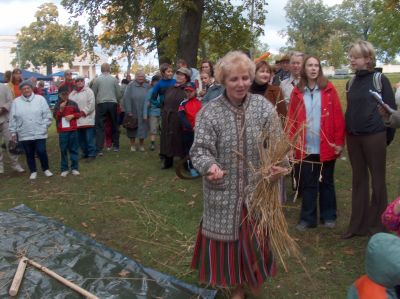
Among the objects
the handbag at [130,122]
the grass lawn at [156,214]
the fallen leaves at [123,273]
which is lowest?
the grass lawn at [156,214]

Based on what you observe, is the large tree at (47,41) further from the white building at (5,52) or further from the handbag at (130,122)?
the white building at (5,52)

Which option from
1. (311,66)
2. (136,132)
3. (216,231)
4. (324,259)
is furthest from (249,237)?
(136,132)

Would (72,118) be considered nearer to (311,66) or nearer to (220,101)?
(311,66)

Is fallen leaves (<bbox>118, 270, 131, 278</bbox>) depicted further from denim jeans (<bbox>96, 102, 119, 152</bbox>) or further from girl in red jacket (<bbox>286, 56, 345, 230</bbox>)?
denim jeans (<bbox>96, 102, 119, 152</bbox>)

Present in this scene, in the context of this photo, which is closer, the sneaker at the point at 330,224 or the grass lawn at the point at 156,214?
the grass lawn at the point at 156,214

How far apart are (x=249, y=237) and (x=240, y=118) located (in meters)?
0.83

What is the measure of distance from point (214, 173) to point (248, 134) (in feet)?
1.27

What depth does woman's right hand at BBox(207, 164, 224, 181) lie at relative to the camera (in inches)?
114

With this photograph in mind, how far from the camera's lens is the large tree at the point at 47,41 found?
5256 cm

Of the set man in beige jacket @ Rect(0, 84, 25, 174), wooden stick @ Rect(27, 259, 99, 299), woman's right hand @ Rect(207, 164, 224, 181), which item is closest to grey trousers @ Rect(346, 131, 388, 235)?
woman's right hand @ Rect(207, 164, 224, 181)

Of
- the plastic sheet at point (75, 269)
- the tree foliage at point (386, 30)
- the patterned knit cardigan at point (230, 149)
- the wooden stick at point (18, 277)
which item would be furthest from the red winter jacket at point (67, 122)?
the tree foliage at point (386, 30)

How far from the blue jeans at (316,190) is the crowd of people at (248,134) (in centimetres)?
1

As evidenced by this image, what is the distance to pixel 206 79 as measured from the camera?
7.32m

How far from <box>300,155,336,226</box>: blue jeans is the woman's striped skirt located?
1706mm
